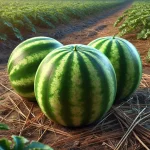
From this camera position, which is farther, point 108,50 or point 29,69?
point 108,50

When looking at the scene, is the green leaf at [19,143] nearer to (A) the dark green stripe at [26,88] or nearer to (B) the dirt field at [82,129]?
(B) the dirt field at [82,129]

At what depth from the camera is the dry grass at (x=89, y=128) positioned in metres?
2.38

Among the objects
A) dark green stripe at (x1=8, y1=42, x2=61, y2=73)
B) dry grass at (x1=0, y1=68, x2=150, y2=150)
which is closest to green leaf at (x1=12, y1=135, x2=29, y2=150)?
dry grass at (x1=0, y1=68, x2=150, y2=150)

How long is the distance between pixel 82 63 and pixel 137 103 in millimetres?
1108

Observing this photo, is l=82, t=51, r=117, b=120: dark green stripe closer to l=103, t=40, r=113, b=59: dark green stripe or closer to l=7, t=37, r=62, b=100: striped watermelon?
l=103, t=40, r=113, b=59: dark green stripe

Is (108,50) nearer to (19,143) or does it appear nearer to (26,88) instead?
(26,88)

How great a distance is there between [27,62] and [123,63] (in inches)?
38.3

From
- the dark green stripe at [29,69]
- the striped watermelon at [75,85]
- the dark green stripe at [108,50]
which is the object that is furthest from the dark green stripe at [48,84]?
the dark green stripe at [108,50]

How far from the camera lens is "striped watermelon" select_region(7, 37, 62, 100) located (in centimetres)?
285

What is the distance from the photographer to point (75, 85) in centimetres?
232

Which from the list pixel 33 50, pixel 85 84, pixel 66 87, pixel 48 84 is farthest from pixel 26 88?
pixel 85 84

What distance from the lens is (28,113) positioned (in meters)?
2.93

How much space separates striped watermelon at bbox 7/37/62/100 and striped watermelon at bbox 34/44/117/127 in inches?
13.3

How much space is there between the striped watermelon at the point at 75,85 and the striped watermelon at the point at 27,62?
34cm
